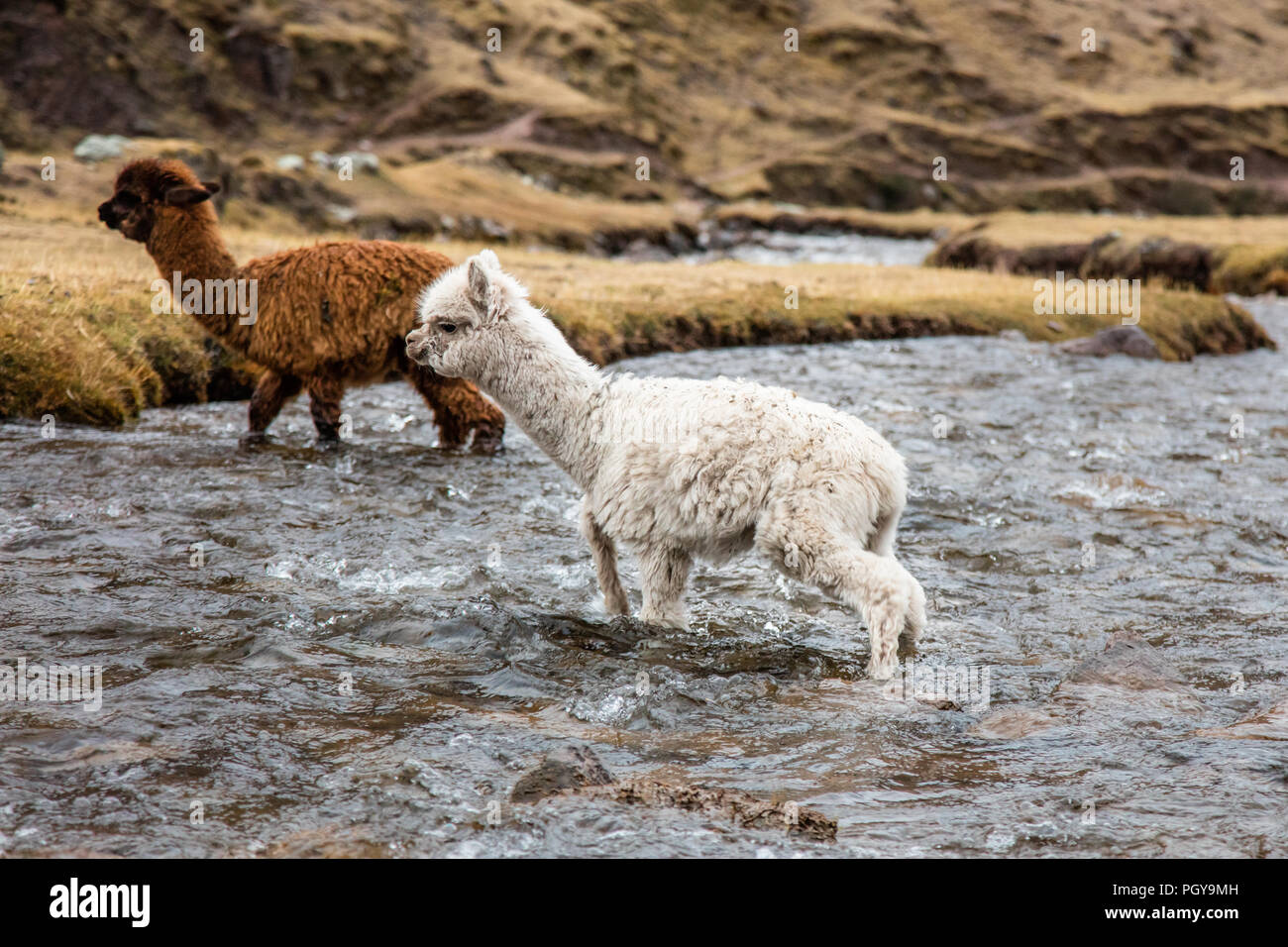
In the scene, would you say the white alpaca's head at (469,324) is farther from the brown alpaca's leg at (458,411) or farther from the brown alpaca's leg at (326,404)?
the brown alpaca's leg at (326,404)

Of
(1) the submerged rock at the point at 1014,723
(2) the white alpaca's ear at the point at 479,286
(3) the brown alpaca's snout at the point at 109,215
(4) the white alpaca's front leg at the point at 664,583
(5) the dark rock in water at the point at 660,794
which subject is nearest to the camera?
(5) the dark rock in water at the point at 660,794

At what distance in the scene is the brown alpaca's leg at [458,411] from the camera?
12398mm

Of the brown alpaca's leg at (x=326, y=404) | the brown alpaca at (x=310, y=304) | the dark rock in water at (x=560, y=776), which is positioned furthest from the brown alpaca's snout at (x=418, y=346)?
the brown alpaca's leg at (x=326, y=404)

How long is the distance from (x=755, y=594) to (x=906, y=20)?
332 ft

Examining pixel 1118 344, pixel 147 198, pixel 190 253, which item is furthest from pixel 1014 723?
pixel 1118 344

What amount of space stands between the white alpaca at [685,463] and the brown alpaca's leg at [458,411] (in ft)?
14.4

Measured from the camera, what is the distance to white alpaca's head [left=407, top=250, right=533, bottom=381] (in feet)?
25.3

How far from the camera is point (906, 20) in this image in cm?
9925

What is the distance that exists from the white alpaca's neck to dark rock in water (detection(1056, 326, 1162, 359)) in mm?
14522

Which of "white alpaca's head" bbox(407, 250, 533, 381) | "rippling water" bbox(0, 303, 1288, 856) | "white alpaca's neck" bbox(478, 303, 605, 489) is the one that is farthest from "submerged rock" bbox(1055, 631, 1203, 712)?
"white alpaca's head" bbox(407, 250, 533, 381)

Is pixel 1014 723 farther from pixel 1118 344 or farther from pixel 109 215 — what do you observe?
pixel 1118 344

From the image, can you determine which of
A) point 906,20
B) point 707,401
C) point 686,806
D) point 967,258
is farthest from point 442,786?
point 906,20

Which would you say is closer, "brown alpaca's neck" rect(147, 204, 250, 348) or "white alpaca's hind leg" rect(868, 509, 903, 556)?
"white alpaca's hind leg" rect(868, 509, 903, 556)

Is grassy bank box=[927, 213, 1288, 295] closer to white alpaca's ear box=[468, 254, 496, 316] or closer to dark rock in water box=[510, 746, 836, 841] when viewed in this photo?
white alpaca's ear box=[468, 254, 496, 316]
